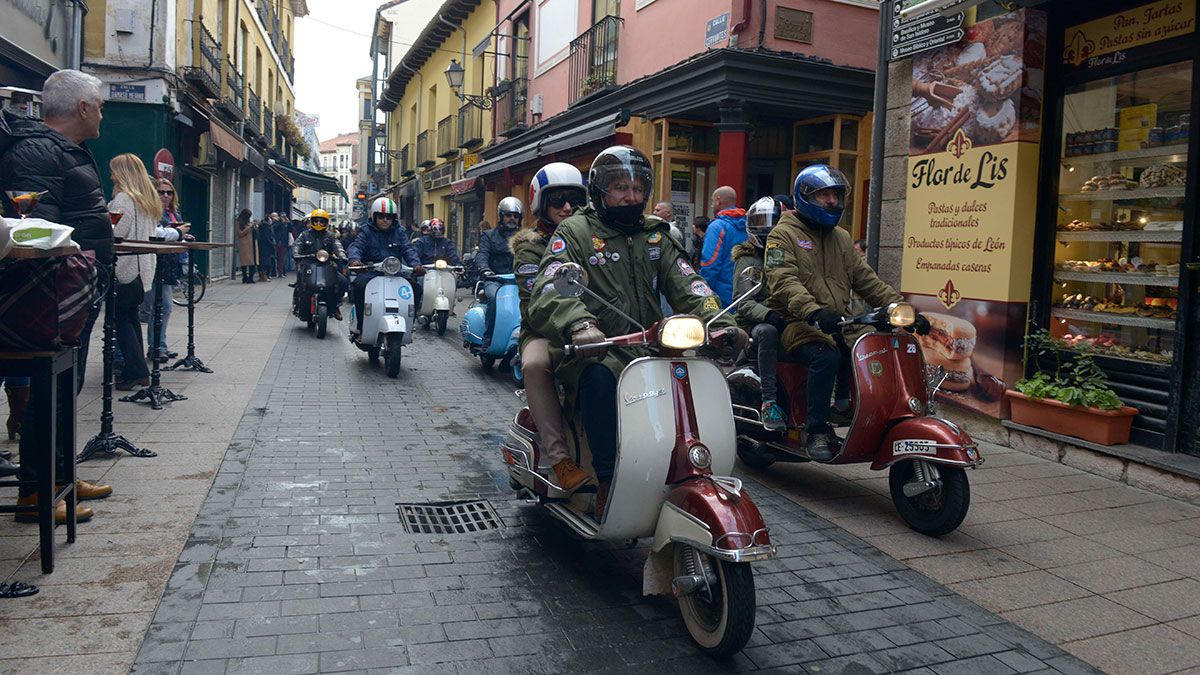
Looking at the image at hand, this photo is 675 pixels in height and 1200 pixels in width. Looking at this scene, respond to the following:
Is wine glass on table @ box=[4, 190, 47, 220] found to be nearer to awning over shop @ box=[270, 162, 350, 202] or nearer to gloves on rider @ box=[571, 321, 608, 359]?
gloves on rider @ box=[571, 321, 608, 359]

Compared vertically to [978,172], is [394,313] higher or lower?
lower

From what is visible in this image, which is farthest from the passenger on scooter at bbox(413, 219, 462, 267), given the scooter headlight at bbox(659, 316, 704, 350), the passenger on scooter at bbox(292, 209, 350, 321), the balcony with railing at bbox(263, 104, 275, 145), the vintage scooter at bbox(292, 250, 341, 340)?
the balcony with railing at bbox(263, 104, 275, 145)

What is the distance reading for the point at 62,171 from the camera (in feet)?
13.8

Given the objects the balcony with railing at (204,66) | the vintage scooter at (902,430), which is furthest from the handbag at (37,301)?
the balcony with railing at (204,66)

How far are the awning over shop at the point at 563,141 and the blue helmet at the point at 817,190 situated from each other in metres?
8.08

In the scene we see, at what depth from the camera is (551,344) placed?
407cm

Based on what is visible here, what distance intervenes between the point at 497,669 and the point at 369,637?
511 millimetres

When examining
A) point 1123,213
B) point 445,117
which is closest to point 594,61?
point 1123,213

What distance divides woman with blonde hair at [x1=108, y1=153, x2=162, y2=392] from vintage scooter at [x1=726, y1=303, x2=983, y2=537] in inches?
199

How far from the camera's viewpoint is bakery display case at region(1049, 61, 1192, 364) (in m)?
6.06

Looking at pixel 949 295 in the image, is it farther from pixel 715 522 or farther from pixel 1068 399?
pixel 715 522

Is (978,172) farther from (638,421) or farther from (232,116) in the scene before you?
(232,116)

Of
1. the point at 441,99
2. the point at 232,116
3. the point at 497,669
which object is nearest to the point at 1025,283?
the point at 497,669

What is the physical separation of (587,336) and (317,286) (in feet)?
31.9
